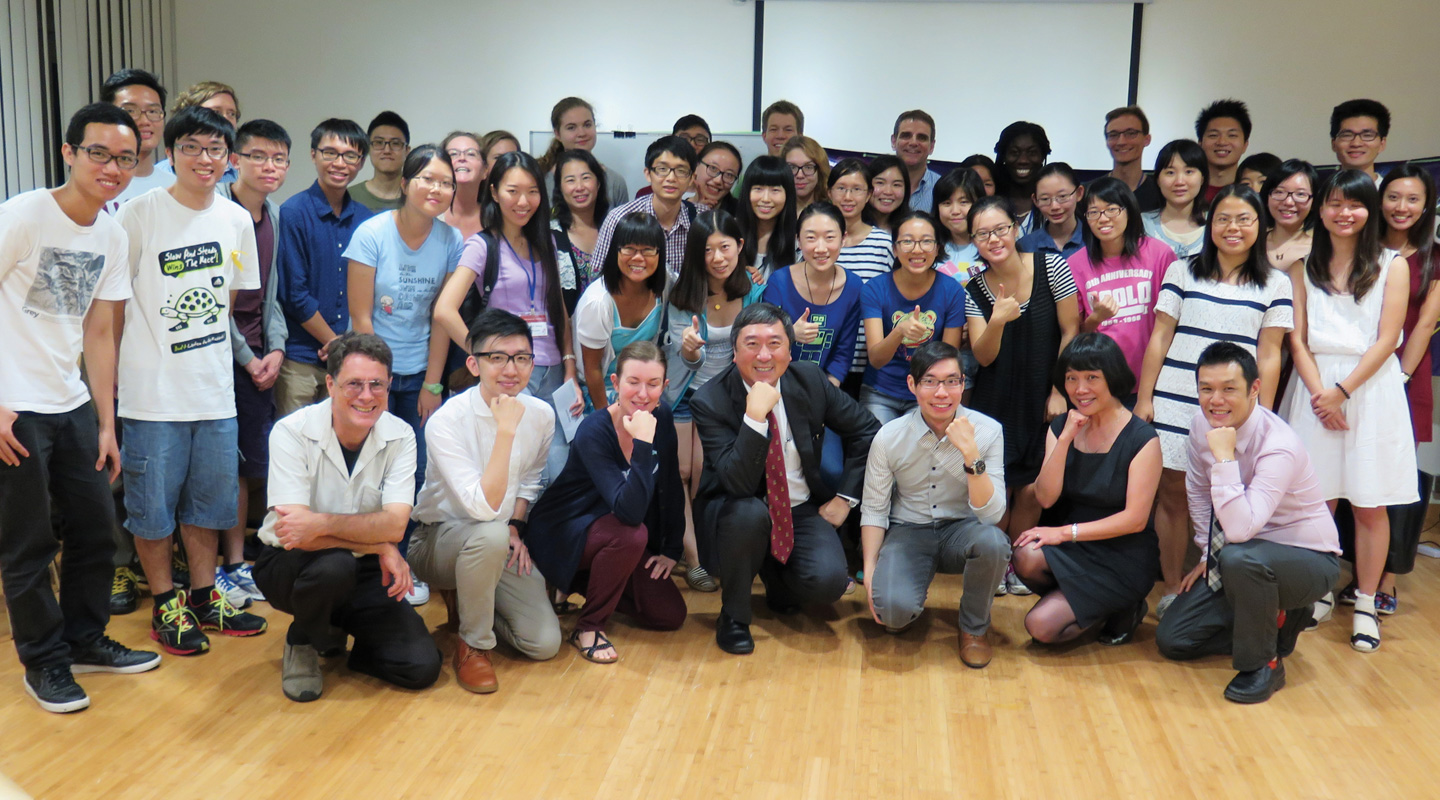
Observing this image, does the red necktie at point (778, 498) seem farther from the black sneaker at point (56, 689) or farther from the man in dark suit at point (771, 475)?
the black sneaker at point (56, 689)

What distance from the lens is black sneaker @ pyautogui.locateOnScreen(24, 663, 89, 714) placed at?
274cm

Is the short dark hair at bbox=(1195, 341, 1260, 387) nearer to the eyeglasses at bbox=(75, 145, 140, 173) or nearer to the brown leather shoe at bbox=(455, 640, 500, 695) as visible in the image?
the brown leather shoe at bbox=(455, 640, 500, 695)

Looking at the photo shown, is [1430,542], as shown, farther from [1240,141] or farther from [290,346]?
[290,346]

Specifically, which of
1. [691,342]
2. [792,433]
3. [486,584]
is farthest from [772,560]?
[486,584]

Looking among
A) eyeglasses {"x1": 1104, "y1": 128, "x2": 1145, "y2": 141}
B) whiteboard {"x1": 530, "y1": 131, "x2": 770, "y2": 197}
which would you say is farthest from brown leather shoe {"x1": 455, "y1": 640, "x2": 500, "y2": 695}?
eyeglasses {"x1": 1104, "y1": 128, "x2": 1145, "y2": 141}

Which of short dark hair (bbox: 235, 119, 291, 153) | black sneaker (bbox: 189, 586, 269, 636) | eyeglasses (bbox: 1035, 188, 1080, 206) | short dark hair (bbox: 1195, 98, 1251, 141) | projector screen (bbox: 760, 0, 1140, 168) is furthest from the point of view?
projector screen (bbox: 760, 0, 1140, 168)

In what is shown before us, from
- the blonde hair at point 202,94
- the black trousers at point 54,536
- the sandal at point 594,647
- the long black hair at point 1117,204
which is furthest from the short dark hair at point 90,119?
the long black hair at point 1117,204

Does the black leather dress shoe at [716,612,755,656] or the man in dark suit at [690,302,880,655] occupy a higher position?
the man in dark suit at [690,302,880,655]

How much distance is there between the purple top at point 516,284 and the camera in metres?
3.56

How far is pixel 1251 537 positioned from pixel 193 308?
3.09 meters

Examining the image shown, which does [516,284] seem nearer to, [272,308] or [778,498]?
[272,308]

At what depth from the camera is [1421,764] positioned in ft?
8.67

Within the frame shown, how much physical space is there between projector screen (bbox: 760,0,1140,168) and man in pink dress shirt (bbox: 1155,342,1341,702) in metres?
3.13

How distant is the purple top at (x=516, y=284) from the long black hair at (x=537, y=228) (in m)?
0.02
